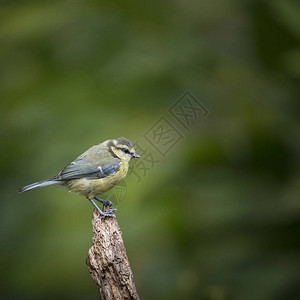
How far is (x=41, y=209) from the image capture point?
16.5 feet

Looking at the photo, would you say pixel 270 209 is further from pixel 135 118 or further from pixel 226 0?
pixel 226 0

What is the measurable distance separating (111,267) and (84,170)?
38.4 inches

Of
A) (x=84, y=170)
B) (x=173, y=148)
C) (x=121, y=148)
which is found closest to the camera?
(x=84, y=170)

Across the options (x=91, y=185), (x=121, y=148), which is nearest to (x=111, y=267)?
(x=91, y=185)

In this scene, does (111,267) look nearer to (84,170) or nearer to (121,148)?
(84,170)

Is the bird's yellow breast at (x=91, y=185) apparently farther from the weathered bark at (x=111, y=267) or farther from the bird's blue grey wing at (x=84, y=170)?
the weathered bark at (x=111, y=267)

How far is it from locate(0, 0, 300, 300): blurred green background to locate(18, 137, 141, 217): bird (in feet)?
3.15

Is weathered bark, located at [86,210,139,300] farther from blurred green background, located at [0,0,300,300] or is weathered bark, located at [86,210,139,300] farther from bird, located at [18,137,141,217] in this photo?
blurred green background, located at [0,0,300,300]

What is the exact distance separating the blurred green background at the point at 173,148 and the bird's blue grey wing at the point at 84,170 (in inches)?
43.1

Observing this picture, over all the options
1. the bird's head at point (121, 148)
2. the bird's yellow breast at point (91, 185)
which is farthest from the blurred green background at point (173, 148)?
the bird's yellow breast at point (91, 185)

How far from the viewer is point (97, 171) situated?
373cm

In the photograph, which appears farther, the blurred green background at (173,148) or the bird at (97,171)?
the blurred green background at (173,148)

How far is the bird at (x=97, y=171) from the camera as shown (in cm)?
365

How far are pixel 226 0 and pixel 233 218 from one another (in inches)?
129
